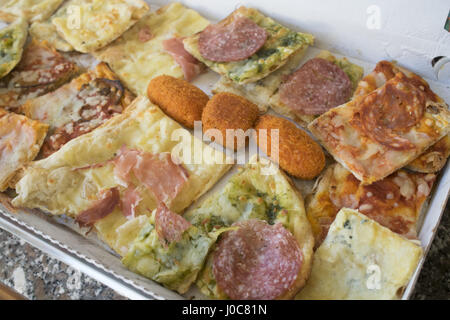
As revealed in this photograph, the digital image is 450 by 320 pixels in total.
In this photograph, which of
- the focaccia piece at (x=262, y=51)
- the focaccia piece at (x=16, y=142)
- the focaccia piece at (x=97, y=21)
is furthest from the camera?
the focaccia piece at (x=97, y=21)

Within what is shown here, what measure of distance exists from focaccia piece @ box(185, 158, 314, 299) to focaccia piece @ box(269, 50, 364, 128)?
1.91 feet

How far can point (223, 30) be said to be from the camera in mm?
3479

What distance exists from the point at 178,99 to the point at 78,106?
32.5 inches

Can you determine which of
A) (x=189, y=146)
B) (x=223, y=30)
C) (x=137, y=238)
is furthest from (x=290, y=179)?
(x=223, y=30)

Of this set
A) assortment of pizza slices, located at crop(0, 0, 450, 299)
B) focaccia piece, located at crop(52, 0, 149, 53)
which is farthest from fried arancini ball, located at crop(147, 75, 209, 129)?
focaccia piece, located at crop(52, 0, 149, 53)

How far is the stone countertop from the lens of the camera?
262cm

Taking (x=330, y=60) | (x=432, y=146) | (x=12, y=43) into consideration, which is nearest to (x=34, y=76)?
(x=12, y=43)

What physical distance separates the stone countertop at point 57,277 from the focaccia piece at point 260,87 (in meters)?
1.59

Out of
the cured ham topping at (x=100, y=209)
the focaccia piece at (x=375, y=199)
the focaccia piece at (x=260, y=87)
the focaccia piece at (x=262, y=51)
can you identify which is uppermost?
the focaccia piece at (x=262, y=51)

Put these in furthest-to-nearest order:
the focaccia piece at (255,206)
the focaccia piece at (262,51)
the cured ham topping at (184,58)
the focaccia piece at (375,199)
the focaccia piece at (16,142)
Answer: the cured ham topping at (184,58) < the focaccia piece at (262,51) < the focaccia piece at (16,142) < the focaccia piece at (375,199) < the focaccia piece at (255,206)

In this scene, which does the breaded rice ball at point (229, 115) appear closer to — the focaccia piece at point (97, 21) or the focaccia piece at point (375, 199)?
the focaccia piece at point (375, 199)

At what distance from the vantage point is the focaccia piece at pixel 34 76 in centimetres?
348

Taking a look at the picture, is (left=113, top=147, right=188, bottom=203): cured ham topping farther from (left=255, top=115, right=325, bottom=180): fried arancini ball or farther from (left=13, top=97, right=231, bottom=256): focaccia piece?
(left=255, top=115, right=325, bottom=180): fried arancini ball

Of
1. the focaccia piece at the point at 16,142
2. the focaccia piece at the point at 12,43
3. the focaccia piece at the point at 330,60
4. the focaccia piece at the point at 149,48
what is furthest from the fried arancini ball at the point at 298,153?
the focaccia piece at the point at 12,43
